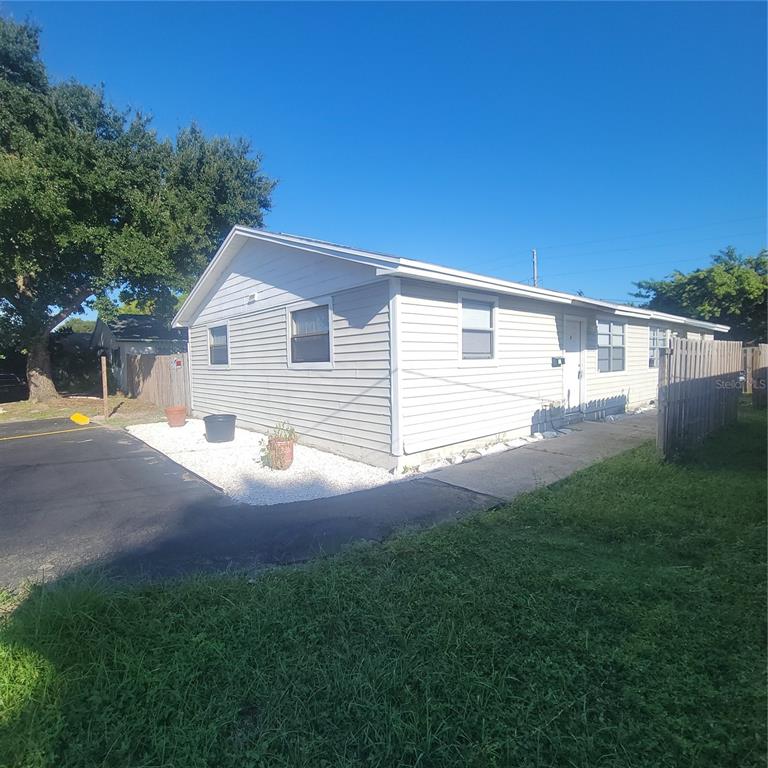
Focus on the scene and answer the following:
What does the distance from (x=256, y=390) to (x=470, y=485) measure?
20.7ft

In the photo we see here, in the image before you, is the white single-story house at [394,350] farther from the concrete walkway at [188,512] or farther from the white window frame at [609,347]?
the concrete walkway at [188,512]

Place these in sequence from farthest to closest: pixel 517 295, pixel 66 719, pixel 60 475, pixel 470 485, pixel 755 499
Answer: pixel 517 295, pixel 60 475, pixel 470 485, pixel 755 499, pixel 66 719

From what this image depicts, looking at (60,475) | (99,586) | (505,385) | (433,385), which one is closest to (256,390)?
(60,475)

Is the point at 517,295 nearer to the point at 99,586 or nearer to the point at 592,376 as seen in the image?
the point at 592,376

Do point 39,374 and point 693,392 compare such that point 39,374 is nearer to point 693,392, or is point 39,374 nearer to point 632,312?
point 632,312

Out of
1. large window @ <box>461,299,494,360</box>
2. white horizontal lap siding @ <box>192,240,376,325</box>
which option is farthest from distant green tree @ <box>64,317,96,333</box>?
large window @ <box>461,299,494,360</box>

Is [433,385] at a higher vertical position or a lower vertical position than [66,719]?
higher

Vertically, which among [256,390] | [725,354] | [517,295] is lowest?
[256,390]

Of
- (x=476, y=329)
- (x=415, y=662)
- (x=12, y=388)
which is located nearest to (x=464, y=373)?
(x=476, y=329)

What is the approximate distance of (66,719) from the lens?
6.68ft

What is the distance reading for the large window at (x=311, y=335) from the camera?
798 cm

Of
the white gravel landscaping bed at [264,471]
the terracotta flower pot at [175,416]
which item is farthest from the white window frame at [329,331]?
the terracotta flower pot at [175,416]

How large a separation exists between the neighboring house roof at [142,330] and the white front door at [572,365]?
18189mm

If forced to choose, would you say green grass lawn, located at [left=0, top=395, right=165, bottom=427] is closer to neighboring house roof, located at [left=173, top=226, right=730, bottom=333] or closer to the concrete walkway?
neighboring house roof, located at [left=173, top=226, right=730, bottom=333]
